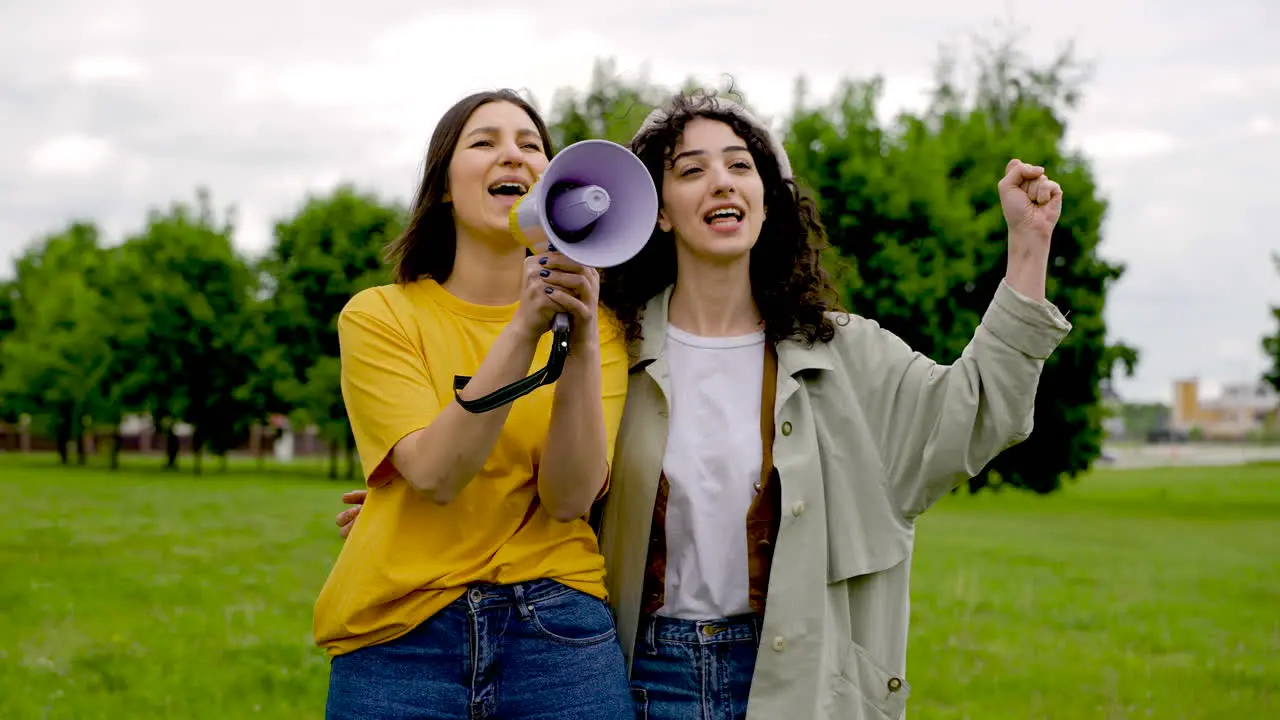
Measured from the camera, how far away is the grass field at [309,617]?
8359 mm

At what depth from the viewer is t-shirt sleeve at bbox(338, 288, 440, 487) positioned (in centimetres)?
298

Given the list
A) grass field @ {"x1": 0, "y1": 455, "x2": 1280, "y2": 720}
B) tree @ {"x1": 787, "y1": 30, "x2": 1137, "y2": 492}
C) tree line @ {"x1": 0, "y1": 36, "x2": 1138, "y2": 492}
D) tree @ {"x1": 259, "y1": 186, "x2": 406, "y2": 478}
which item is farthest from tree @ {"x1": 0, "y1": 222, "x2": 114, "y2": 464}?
tree @ {"x1": 787, "y1": 30, "x2": 1137, "y2": 492}

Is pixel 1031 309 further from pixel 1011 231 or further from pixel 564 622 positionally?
pixel 564 622

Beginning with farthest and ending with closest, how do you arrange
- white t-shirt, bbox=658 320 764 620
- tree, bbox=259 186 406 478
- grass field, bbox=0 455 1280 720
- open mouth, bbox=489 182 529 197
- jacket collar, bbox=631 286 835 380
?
tree, bbox=259 186 406 478 < grass field, bbox=0 455 1280 720 < jacket collar, bbox=631 286 835 380 < white t-shirt, bbox=658 320 764 620 < open mouth, bbox=489 182 529 197

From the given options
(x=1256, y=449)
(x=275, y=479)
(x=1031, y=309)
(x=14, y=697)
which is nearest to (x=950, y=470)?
(x=1031, y=309)

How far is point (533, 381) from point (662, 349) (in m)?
0.89

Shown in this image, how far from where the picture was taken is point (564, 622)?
2.99m

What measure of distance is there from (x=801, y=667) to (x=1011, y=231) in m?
1.34

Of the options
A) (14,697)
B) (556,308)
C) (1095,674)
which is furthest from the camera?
(1095,674)

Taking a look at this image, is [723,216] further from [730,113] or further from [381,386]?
[381,386]

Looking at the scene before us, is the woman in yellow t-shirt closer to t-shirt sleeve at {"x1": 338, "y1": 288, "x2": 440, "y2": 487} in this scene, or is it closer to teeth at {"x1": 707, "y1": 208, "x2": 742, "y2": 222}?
t-shirt sleeve at {"x1": 338, "y1": 288, "x2": 440, "y2": 487}

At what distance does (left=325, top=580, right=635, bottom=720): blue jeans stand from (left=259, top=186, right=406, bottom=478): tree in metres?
36.7

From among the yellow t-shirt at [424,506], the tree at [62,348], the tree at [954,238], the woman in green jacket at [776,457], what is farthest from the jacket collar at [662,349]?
the tree at [62,348]

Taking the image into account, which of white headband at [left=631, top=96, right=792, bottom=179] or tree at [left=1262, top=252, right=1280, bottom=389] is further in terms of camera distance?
tree at [left=1262, top=252, right=1280, bottom=389]
